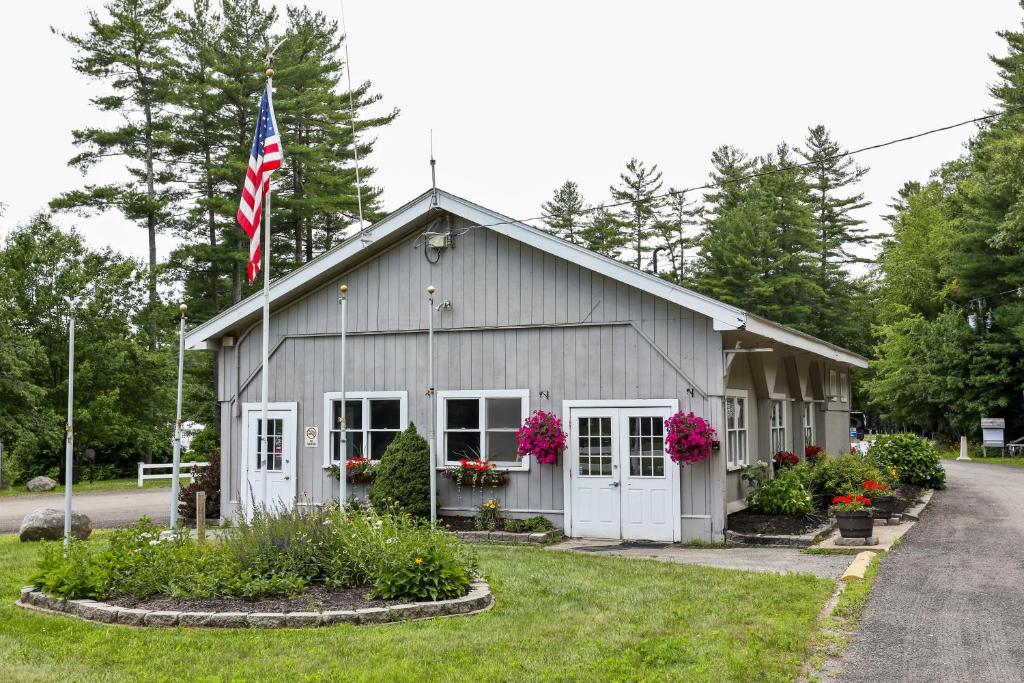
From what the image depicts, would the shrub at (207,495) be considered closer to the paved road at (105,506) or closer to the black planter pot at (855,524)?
the paved road at (105,506)

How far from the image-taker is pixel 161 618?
7.77 m

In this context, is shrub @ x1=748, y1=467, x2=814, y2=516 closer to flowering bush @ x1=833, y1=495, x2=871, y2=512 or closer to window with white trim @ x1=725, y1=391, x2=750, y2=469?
window with white trim @ x1=725, y1=391, x2=750, y2=469

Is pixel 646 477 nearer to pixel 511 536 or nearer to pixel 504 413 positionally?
pixel 511 536

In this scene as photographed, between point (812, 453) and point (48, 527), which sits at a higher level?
point (812, 453)

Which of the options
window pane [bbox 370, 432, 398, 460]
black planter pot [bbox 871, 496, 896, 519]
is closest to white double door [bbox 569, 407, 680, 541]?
window pane [bbox 370, 432, 398, 460]

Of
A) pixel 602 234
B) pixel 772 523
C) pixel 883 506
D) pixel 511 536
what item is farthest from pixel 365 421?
pixel 602 234

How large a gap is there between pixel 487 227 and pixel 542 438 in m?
3.46

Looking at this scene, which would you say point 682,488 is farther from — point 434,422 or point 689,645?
point 689,645

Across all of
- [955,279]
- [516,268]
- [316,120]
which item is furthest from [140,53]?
[955,279]

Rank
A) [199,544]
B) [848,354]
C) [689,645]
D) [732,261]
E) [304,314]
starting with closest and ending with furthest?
[689,645]
[199,544]
[304,314]
[848,354]
[732,261]

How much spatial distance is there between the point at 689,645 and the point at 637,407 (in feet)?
23.7

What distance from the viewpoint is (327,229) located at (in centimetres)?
4031

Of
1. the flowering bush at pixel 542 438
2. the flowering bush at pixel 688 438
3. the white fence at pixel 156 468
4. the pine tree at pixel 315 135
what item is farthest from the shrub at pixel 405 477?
the pine tree at pixel 315 135

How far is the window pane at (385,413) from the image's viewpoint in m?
15.8
